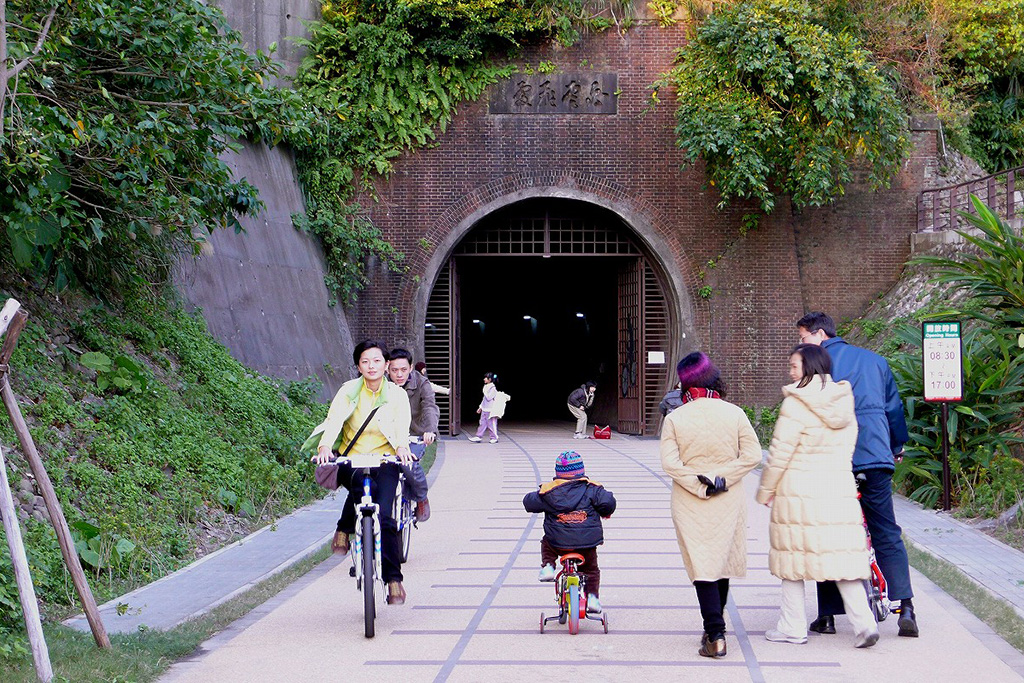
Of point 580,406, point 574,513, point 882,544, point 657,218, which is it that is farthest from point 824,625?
point 580,406

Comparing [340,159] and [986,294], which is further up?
A: [340,159]

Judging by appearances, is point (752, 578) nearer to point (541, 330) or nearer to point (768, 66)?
point (768, 66)

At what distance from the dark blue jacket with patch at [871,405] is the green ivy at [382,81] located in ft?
53.0

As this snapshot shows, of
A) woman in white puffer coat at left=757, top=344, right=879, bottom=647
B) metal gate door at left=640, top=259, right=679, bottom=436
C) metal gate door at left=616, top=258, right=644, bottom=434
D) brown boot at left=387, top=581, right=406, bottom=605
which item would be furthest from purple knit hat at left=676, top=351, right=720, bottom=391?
metal gate door at left=616, top=258, right=644, bottom=434

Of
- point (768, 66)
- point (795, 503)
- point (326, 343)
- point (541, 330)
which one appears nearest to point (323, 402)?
point (326, 343)

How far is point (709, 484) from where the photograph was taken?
611cm

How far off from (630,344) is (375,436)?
18.1 metres

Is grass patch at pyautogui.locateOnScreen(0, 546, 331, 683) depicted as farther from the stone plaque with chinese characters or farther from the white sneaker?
the stone plaque with chinese characters

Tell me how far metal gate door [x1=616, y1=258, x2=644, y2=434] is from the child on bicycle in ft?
57.6

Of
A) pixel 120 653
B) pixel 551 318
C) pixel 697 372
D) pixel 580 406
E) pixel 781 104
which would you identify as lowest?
pixel 580 406

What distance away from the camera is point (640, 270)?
78.8 ft

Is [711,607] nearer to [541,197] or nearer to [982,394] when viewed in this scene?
[982,394]

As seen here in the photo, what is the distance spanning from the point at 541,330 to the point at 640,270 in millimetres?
20596

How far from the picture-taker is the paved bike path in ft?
19.1
